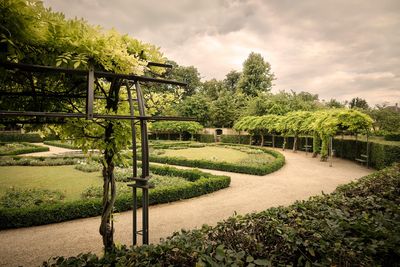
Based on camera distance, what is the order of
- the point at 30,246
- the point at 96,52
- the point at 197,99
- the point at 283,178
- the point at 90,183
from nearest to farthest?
1. the point at 96,52
2. the point at 30,246
3. the point at 90,183
4. the point at 283,178
5. the point at 197,99

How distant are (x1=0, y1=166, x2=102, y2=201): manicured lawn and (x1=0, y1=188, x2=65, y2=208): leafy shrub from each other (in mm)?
386

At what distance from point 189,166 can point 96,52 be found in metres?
13.7

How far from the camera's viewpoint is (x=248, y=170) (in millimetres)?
13969

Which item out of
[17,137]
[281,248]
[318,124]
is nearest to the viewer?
[281,248]

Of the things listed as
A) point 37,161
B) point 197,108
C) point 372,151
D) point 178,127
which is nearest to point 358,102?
point 197,108

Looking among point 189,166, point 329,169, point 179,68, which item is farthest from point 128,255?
point 179,68

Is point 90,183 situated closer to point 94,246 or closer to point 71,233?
point 71,233

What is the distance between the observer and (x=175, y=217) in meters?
7.64

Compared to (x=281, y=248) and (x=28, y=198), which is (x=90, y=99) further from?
(x=28, y=198)

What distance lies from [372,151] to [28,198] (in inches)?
691

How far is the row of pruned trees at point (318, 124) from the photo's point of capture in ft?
50.8

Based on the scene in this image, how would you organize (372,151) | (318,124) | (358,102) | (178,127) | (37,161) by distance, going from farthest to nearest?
(358,102) → (178,127) → (318,124) → (37,161) → (372,151)

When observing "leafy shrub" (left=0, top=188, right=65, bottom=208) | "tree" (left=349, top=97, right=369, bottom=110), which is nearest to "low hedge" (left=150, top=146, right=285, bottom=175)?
"leafy shrub" (left=0, top=188, right=65, bottom=208)

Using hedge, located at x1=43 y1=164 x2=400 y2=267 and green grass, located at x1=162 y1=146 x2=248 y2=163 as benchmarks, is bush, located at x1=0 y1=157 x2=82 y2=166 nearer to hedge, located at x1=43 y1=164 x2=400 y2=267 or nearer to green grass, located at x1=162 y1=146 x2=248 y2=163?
green grass, located at x1=162 y1=146 x2=248 y2=163
